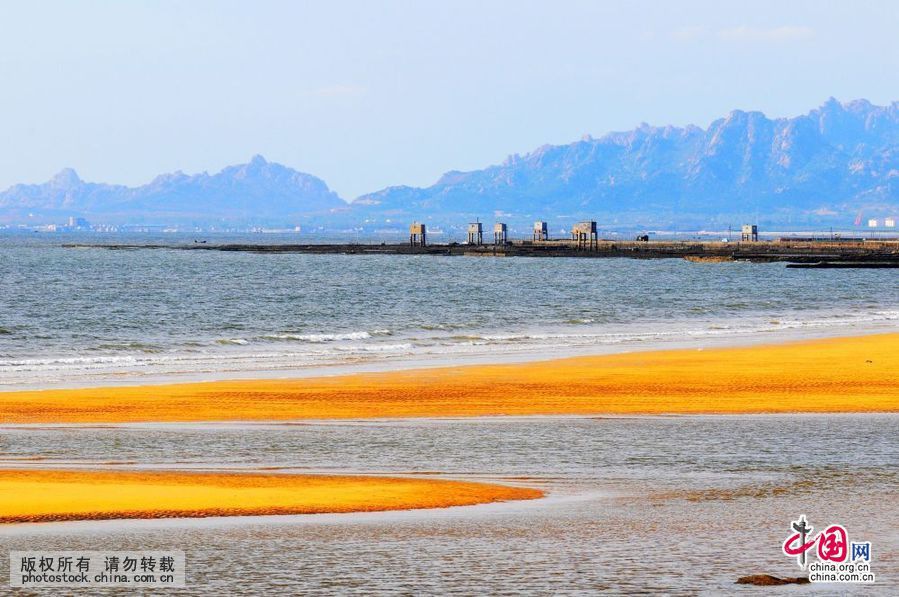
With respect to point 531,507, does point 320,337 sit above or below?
below

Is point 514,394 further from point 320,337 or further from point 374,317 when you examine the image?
point 374,317

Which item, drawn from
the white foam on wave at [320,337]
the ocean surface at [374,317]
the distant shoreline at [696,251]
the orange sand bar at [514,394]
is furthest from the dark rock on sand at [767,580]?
the distant shoreline at [696,251]

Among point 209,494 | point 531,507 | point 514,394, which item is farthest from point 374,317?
point 531,507

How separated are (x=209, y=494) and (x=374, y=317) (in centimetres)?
4429

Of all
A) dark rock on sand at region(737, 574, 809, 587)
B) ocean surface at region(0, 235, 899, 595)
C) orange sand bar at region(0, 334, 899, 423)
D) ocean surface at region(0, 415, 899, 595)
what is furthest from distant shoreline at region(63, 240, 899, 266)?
dark rock on sand at region(737, 574, 809, 587)

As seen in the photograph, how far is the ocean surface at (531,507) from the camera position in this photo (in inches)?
493

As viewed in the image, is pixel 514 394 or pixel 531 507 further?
pixel 514 394

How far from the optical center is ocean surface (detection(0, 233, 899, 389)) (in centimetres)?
3981

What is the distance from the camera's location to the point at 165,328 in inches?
2100

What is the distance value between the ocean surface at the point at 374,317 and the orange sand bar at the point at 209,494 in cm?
1495

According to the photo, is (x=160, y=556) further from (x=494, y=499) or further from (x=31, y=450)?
(x=31, y=450)

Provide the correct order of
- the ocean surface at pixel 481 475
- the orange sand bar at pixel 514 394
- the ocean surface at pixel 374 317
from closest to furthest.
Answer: the ocean surface at pixel 481 475, the orange sand bar at pixel 514 394, the ocean surface at pixel 374 317

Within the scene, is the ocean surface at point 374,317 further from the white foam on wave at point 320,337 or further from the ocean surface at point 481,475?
the ocean surface at point 481,475

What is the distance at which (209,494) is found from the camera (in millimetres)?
16391
